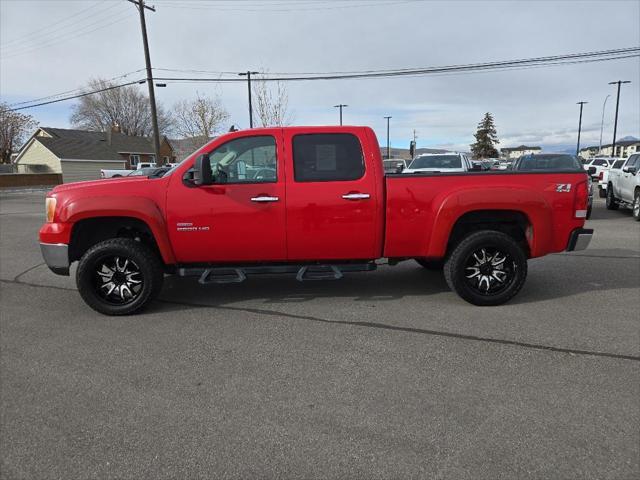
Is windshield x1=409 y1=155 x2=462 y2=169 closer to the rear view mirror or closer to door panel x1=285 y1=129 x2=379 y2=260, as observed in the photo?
door panel x1=285 y1=129 x2=379 y2=260

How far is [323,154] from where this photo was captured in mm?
4867

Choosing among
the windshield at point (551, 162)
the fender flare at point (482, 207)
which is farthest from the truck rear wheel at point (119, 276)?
the windshield at point (551, 162)

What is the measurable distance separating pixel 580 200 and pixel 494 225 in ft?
3.01

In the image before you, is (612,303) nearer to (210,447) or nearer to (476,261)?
(476,261)

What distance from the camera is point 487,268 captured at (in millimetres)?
4988

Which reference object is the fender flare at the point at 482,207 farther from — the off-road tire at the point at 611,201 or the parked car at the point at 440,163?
the off-road tire at the point at 611,201

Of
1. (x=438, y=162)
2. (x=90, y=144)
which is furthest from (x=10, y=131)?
(x=438, y=162)

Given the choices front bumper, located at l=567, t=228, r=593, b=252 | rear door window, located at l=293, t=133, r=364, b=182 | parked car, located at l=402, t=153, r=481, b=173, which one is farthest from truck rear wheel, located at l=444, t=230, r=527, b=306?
parked car, located at l=402, t=153, r=481, b=173

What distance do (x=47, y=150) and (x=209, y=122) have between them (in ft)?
84.1

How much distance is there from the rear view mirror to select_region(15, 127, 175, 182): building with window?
48014 mm

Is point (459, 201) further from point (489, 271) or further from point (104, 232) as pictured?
point (104, 232)

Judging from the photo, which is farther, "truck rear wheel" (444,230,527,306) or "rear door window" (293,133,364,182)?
"truck rear wheel" (444,230,527,306)

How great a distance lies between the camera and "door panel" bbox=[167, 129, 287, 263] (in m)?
4.69

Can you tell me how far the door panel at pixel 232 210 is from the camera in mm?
4688
